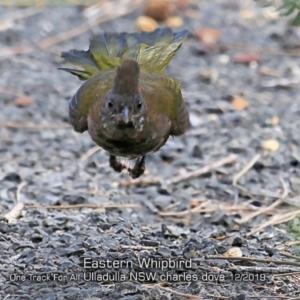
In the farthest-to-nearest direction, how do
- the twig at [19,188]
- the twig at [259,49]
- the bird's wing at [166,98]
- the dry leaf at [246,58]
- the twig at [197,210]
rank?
the twig at [259,49]
the dry leaf at [246,58]
the twig at [197,210]
the twig at [19,188]
the bird's wing at [166,98]

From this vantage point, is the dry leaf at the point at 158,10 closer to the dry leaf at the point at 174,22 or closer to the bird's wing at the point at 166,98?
the dry leaf at the point at 174,22

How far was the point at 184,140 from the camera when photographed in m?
7.04

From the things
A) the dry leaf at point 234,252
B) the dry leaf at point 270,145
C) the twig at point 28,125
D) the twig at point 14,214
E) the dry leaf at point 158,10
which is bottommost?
the dry leaf at point 234,252

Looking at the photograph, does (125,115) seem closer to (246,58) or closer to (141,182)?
(141,182)

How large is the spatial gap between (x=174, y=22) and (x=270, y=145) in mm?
2959

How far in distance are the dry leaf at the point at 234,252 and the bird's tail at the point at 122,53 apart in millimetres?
1347

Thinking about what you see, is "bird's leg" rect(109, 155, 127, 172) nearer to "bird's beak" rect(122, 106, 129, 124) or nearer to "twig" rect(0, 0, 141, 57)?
"bird's beak" rect(122, 106, 129, 124)

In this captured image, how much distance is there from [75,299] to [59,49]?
5071 mm

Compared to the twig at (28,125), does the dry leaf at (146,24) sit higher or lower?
higher

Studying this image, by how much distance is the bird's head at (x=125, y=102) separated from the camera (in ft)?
14.8

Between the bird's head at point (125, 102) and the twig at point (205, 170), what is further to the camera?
the twig at point (205, 170)

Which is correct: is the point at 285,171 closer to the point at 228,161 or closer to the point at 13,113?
the point at 228,161

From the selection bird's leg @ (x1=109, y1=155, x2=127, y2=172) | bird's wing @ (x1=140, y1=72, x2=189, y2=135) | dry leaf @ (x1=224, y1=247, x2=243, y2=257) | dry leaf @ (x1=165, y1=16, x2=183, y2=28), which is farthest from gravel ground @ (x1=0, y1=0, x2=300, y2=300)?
bird's wing @ (x1=140, y1=72, x2=189, y2=135)

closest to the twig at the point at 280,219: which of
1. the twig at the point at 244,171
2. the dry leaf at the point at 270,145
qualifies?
the twig at the point at 244,171
